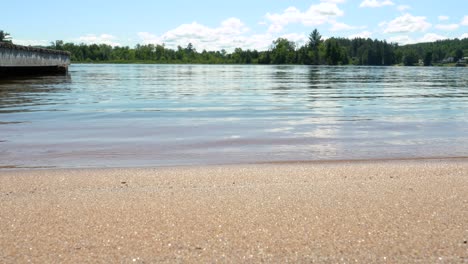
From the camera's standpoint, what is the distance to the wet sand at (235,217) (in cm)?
305

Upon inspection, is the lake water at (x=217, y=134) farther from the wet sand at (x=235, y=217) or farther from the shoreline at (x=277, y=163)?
the wet sand at (x=235, y=217)

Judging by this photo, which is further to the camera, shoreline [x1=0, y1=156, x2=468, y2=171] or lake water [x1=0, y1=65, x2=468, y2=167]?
lake water [x1=0, y1=65, x2=468, y2=167]

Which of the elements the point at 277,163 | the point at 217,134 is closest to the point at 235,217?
the point at 277,163

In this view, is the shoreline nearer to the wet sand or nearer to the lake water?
the lake water

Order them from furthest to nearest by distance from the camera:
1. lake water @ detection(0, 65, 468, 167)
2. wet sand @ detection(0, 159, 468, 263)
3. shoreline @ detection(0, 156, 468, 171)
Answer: lake water @ detection(0, 65, 468, 167), shoreline @ detection(0, 156, 468, 171), wet sand @ detection(0, 159, 468, 263)

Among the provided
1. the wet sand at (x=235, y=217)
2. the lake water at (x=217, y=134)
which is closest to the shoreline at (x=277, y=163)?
the lake water at (x=217, y=134)

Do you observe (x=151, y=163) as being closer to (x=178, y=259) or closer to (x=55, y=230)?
(x=55, y=230)

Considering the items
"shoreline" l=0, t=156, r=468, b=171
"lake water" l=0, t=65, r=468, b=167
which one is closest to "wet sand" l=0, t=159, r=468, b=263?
"shoreline" l=0, t=156, r=468, b=171

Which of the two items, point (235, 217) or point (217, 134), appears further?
point (217, 134)

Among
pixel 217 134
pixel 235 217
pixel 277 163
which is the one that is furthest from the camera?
pixel 217 134

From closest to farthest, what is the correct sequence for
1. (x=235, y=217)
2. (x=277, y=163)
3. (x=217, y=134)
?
(x=235, y=217), (x=277, y=163), (x=217, y=134)

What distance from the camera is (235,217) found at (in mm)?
3729

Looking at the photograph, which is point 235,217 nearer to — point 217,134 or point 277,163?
point 277,163

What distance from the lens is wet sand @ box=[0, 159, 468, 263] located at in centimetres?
305
